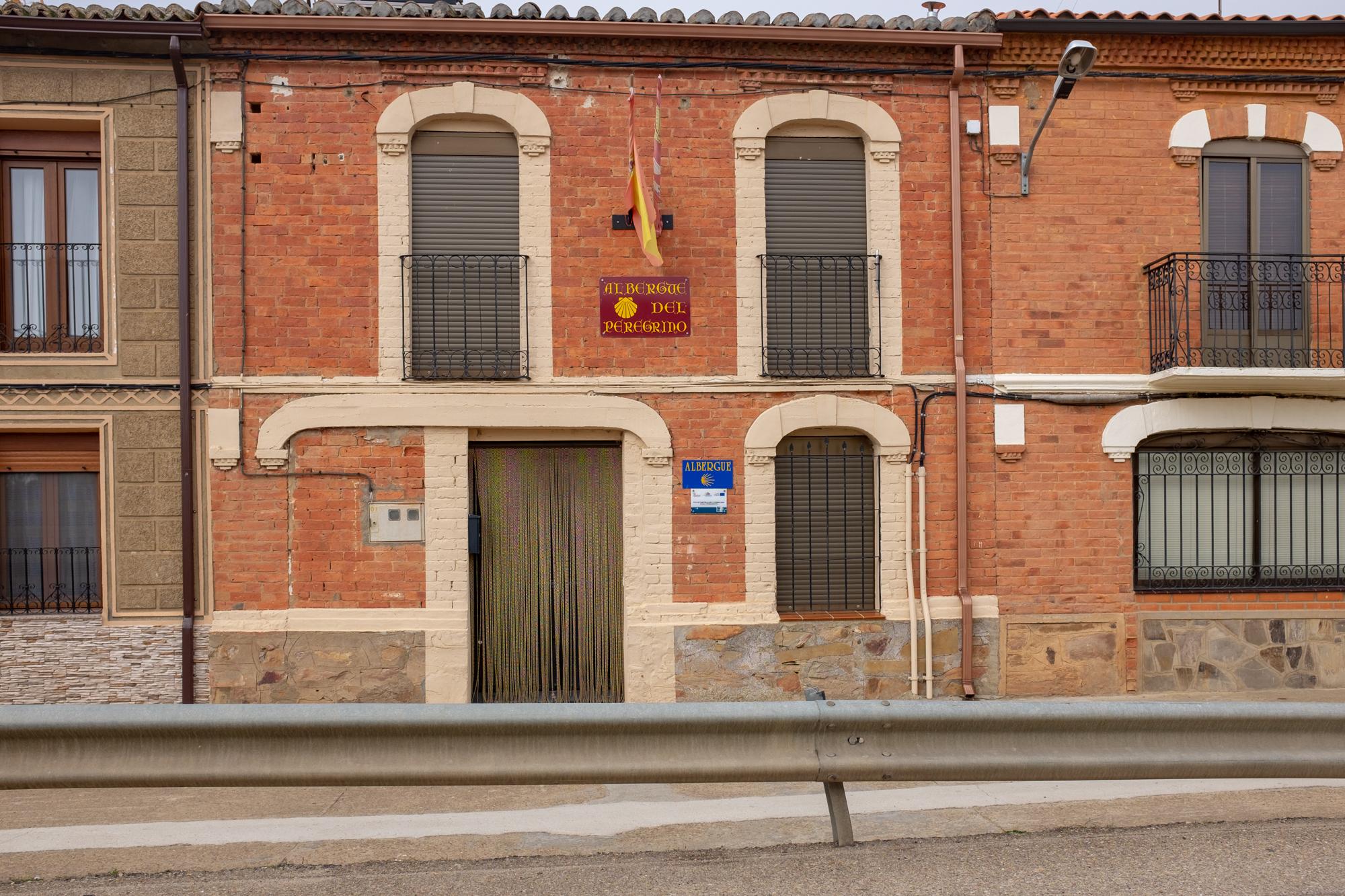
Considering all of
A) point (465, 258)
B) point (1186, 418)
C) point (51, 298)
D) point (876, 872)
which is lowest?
point (876, 872)

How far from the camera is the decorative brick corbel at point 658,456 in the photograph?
30.6 feet

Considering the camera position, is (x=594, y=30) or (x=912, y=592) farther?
(x=912, y=592)

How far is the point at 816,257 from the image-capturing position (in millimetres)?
9578

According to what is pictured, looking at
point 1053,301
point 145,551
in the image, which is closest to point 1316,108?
point 1053,301

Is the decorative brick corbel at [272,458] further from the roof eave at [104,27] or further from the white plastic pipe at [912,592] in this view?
the white plastic pipe at [912,592]

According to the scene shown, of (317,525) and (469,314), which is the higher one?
(469,314)

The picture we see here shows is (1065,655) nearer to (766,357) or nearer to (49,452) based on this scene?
(766,357)

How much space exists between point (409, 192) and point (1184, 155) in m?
7.37

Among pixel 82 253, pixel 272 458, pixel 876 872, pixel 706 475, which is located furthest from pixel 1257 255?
pixel 82 253

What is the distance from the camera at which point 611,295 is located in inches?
368

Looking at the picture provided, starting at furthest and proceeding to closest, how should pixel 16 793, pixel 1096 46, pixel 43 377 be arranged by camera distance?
pixel 1096 46 < pixel 43 377 < pixel 16 793

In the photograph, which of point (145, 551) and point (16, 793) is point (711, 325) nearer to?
point (145, 551)

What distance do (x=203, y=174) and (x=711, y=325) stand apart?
4.81 metres

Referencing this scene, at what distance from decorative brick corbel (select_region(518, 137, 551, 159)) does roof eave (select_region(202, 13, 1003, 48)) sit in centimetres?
93
